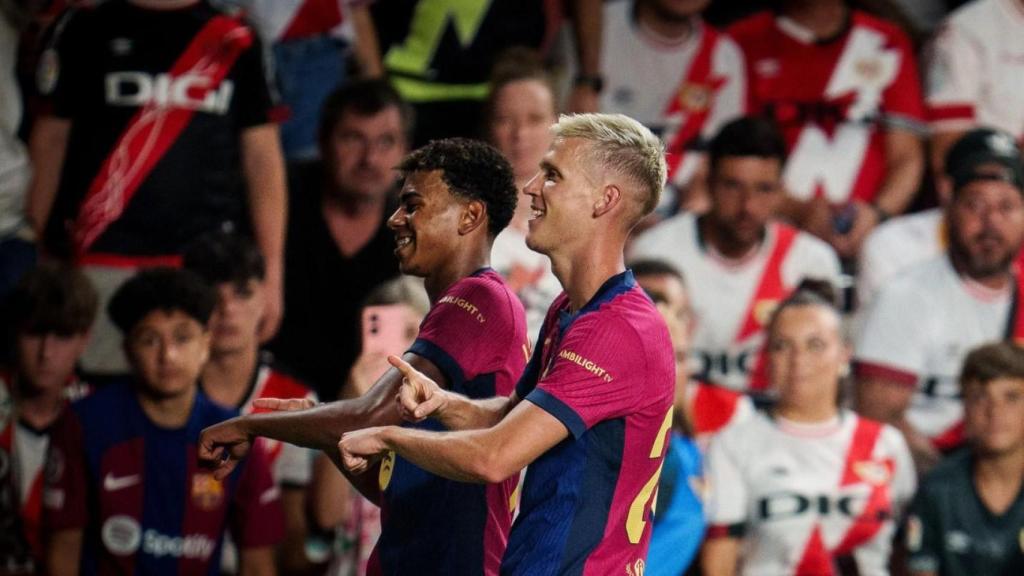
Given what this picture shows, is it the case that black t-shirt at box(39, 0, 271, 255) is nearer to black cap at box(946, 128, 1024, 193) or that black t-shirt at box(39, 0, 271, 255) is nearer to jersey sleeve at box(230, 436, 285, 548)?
jersey sleeve at box(230, 436, 285, 548)

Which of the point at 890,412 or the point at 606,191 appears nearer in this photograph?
the point at 606,191

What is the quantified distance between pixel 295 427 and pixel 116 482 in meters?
2.18

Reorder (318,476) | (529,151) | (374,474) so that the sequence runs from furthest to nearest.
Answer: (529,151), (318,476), (374,474)

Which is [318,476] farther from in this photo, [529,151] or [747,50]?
[747,50]

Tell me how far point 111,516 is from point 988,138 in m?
3.99

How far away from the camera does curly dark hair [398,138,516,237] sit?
14.5 ft

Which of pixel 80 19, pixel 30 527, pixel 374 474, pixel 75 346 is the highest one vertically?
pixel 80 19

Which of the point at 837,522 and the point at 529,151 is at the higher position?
the point at 529,151


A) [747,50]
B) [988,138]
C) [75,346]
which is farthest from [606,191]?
[747,50]

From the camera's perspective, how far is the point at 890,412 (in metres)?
7.39

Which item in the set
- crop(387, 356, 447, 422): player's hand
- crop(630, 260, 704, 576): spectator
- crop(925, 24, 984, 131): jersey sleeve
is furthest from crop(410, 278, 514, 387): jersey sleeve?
crop(925, 24, 984, 131): jersey sleeve

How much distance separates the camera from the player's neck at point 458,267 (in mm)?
4434

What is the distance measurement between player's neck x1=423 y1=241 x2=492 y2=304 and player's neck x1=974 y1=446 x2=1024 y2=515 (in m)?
3.07

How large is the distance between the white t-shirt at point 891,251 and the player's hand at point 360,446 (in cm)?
436
